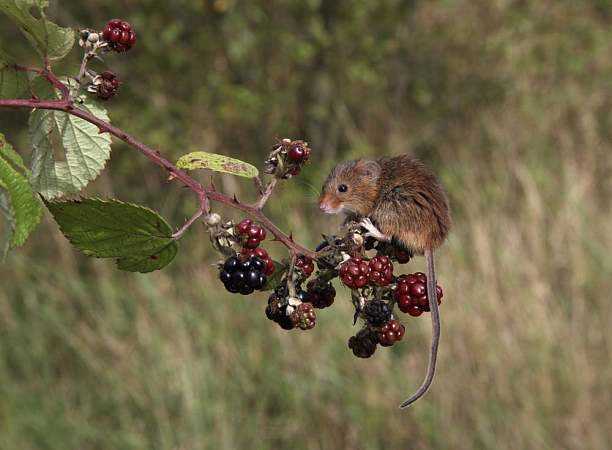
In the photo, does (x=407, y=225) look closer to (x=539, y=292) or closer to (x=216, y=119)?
(x=539, y=292)

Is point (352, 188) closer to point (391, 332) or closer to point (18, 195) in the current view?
point (391, 332)

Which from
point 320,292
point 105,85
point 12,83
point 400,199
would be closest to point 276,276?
point 320,292

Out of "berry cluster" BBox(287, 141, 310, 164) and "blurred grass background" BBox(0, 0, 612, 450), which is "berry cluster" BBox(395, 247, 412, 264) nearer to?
"berry cluster" BBox(287, 141, 310, 164)

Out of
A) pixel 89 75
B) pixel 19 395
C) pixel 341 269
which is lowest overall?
pixel 341 269

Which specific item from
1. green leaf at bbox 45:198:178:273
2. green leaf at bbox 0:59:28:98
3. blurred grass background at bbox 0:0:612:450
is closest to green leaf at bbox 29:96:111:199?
green leaf at bbox 0:59:28:98

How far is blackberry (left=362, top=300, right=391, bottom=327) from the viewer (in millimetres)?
920

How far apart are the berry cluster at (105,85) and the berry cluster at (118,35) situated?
0.04m

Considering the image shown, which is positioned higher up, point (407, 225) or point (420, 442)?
point (420, 442)

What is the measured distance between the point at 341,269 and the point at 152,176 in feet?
23.0

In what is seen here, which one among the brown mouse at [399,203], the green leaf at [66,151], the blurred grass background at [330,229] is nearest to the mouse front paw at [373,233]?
the brown mouse at [399,203]

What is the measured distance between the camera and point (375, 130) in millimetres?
8000

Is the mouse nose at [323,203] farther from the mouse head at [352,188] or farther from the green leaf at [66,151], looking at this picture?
the green leaf at [66,151]

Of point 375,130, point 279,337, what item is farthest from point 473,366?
point 375,130

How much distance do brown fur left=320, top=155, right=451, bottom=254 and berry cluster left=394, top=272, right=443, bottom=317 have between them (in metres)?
0.19
